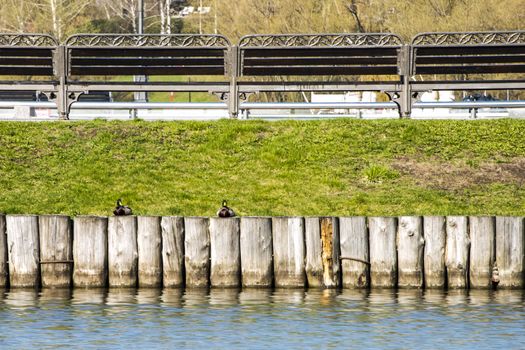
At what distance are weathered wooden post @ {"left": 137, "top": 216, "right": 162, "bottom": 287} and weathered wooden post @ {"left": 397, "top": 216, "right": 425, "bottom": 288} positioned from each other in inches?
102

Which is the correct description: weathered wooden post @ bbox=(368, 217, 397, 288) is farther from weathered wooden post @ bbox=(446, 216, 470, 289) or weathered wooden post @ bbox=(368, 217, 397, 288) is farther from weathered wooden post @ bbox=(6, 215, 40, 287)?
weathered wooden post @ bbox=(6, 215, 40, 287)

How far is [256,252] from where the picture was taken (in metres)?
14.1

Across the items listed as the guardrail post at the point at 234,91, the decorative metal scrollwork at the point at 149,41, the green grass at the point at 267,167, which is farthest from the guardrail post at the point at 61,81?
the guardrail post at the point at 234,91

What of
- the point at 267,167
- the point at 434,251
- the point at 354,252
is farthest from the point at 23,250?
the point at 434,251

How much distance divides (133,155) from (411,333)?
6167 millimetres

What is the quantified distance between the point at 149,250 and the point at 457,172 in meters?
4.50

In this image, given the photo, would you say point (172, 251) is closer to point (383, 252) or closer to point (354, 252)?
point (354, 252)

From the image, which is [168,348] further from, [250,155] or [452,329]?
[250,155]

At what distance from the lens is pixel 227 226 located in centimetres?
1400

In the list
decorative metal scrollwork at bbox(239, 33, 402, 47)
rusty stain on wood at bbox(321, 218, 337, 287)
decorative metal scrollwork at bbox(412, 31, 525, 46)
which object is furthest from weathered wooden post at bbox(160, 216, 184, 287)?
decorative metal scrollwork at bbox(412, 31, 525, 46)

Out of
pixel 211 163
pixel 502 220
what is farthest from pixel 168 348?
pixel 211 163

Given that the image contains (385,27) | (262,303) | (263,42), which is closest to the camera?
(262,303)

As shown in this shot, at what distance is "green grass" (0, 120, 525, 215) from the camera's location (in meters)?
15.6

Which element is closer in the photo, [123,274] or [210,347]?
[210,347]
